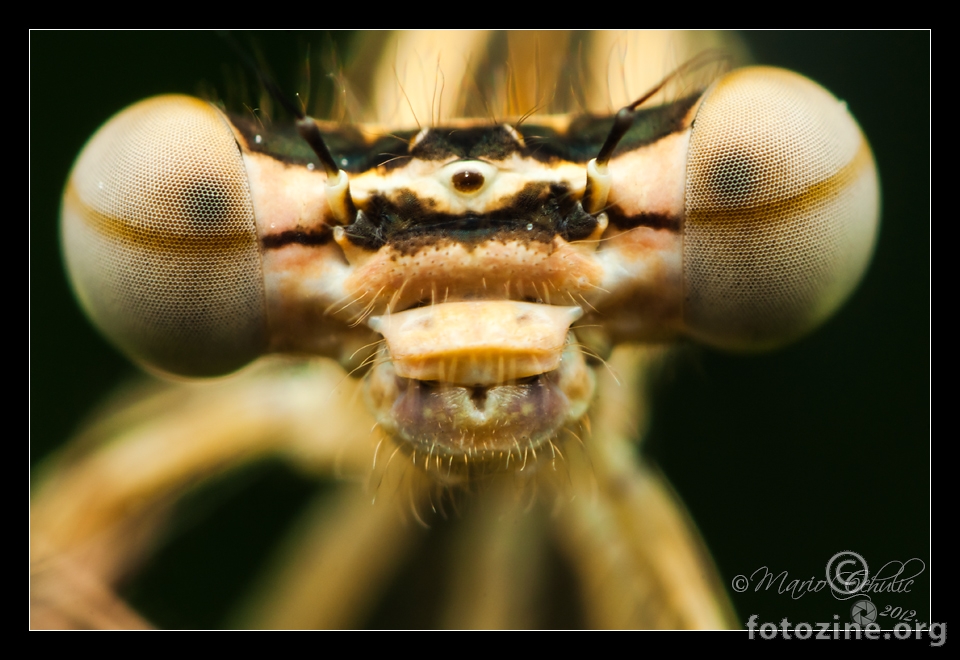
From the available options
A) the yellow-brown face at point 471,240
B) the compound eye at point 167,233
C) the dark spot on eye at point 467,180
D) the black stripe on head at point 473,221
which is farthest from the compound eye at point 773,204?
the compound eye at point 167,233

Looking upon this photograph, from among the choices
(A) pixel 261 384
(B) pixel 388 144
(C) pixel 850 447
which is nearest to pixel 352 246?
(B) pixel 388 144

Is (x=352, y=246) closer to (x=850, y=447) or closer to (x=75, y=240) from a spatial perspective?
(x=75, y=240)

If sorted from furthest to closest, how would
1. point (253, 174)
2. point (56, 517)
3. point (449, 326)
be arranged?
point (56, 517)
point (253, 174)
point (449, 326)

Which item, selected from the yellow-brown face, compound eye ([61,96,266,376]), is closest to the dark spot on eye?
the yellow-brown face

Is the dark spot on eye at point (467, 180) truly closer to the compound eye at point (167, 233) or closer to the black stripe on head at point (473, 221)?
the black stripe on head at point (473, 221)

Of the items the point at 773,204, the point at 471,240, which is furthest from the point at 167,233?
the point at 773,204

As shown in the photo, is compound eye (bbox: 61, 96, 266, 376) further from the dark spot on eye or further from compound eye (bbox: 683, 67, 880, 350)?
compound eye (bbox: 683, 67, 880, 350)
